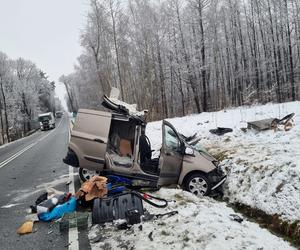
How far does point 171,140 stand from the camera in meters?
7.05

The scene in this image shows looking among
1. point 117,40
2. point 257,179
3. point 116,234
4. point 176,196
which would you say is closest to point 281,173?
point 257,179

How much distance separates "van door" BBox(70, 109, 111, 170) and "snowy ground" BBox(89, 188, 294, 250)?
2.50 meters

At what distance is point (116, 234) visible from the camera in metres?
4.71

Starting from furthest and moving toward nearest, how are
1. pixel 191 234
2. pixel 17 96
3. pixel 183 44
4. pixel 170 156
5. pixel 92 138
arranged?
1. pixel 17 96
2. pixel 183 44
3. pixel 92 138
4. pixel 170 156
5. pixel 191 234

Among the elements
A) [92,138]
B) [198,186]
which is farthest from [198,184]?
[92,138]

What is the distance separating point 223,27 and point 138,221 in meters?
36.1

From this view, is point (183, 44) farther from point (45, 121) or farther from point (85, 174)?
point (45, 121)

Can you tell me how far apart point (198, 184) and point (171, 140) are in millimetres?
1249

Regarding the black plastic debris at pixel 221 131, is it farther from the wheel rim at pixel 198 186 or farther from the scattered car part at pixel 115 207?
the scattered car part at pixel 115 207

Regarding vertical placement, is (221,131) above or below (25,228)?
above

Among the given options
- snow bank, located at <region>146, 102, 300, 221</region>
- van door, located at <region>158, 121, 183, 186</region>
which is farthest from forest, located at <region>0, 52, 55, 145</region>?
van door, located at <region>158, 121, 183, 186</region>

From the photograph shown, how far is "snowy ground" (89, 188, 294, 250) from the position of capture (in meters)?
4.13

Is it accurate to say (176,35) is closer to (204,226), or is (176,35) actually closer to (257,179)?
(257,179)

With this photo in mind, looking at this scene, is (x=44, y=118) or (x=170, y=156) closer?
(x=170, y=156)
